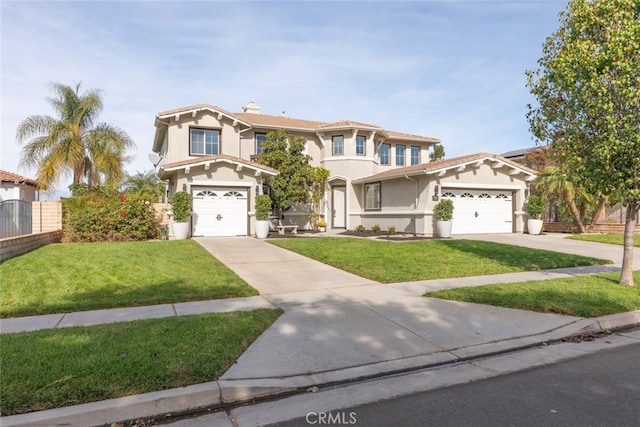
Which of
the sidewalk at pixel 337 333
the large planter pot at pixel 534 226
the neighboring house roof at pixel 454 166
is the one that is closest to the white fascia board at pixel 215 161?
the neighboring house roof at pixel 454 166

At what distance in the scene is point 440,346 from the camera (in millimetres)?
4965

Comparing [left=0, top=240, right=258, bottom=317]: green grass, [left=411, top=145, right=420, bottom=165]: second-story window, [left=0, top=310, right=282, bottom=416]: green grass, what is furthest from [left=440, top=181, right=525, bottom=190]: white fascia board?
[left=0, top=310, right=282, bottom=416]: green grass

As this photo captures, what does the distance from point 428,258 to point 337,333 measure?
6.73m

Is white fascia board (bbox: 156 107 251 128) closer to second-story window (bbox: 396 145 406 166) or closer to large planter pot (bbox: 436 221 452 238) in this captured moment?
second-story window (bbox: 396 145 406 166)

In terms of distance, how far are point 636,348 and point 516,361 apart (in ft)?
5.88

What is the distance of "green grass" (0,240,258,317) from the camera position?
6645 mm

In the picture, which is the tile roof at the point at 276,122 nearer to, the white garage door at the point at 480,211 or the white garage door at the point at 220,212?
the white garage door at the point at 220,212

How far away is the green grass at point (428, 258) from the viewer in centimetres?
965

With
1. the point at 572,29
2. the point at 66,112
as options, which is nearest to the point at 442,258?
the point at 572,29

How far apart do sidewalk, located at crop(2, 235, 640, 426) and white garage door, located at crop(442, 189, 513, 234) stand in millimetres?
10576

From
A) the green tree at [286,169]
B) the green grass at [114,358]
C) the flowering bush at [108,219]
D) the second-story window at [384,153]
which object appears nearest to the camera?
the green grass at [114,358]

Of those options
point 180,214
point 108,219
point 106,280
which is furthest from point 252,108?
point 106,280

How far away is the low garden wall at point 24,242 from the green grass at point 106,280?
0.71 ft

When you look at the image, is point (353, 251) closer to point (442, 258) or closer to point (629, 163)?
point (442, 258)
